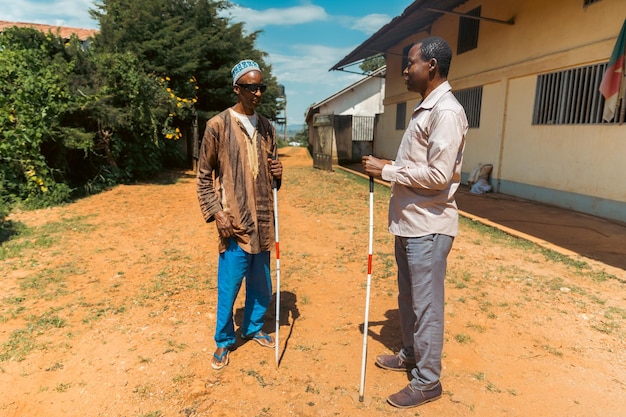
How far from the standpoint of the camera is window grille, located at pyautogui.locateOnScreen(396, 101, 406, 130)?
15.7m

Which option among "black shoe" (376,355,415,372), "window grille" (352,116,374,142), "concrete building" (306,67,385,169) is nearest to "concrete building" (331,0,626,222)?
"concrete building" (306,67,385,169)

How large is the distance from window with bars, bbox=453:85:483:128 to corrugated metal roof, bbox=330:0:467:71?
240cm

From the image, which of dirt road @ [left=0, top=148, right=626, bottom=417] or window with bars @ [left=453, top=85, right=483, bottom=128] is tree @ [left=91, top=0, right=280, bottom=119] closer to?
dirt road @ [left=0, top=148, right=626, bottom=417]

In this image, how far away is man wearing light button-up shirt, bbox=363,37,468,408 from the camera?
6.92 feet

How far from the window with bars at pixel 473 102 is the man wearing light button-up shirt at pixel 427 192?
9365 millimetres

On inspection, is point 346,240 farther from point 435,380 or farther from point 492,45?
point 492,45

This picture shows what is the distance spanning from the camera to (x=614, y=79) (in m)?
6.51

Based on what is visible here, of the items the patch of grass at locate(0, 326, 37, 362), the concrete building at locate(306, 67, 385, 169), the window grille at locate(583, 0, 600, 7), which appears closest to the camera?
the patch of grass at locate(0, 326, 37, 362)

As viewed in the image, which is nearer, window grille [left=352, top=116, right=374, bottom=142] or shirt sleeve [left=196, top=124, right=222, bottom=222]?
shirt sleeve [left=196, top=124, right=222, bottom=222]

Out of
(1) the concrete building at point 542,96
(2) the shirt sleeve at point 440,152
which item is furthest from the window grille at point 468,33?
(2) the shirt sleeve at point 440,152

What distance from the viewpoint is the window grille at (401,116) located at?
1570 cm

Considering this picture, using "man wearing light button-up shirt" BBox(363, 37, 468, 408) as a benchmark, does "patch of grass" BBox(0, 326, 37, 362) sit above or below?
below

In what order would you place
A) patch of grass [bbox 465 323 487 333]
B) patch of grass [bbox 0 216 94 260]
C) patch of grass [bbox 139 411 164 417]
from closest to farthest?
patch of grass [bbox 139 411 164 417]
patch of grass [bbox 465 323 487 333]
patch of grass [bbox 0 216 94 260]

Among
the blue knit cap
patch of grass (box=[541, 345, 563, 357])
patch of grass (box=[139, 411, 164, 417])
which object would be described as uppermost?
the blue knit cap
